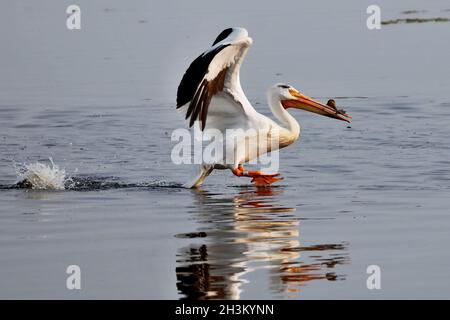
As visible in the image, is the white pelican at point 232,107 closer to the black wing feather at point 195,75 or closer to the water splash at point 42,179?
the black wing feather at point 195,75

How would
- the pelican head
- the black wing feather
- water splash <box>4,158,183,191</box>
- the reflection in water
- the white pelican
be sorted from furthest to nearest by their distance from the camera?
the pelican head → water splash <box>4,158,183,191</box> → the white pelican → the black wing feather → the reflection in water

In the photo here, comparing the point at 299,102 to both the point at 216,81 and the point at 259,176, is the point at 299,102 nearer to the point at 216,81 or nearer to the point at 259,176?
the point at 259,176

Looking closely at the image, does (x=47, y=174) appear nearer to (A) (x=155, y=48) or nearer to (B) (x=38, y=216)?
(B) (x=38, y=216)

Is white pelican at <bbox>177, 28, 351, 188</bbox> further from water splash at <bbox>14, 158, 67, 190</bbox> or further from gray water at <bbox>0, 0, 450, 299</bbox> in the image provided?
water splash at <bbox>14, 158, 67, 190</bbox>

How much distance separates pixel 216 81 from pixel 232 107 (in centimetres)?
59

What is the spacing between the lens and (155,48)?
22.7 metres

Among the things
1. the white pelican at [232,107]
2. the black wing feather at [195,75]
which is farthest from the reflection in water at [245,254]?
the black wing feather at [195,75]

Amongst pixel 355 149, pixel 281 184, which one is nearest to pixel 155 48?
pixel 355 149

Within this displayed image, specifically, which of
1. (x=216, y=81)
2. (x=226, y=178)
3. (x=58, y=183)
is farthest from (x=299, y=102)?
(x=58, y=183)

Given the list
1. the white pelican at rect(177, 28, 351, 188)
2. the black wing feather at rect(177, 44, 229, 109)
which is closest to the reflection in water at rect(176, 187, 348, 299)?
the white pelican at rect(177, 28, 351, 188)

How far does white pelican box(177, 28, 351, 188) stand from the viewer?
10266 mm

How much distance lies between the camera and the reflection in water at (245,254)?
7434 mm

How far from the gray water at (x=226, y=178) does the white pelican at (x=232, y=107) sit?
35 cm

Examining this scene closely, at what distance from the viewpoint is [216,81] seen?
10.6 meters
